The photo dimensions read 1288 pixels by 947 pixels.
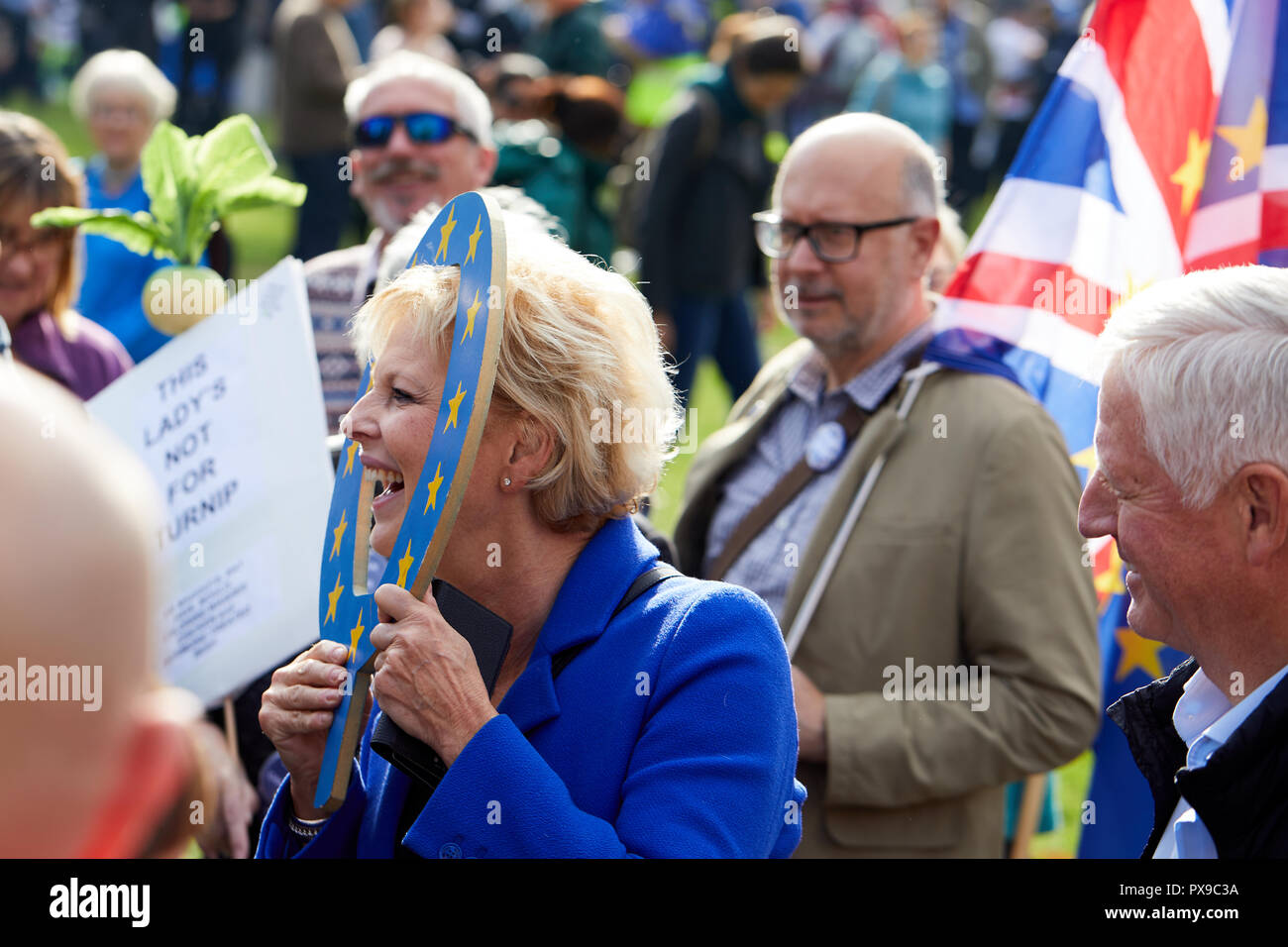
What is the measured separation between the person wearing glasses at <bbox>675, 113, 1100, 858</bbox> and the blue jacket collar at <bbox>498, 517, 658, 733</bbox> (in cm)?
117

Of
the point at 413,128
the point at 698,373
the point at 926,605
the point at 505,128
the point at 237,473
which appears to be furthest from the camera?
the point at 698,373

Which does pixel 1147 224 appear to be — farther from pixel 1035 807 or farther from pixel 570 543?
pixel 570 543

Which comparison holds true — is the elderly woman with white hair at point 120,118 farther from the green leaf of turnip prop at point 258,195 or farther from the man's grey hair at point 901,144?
the man's grey hair at point 901,144

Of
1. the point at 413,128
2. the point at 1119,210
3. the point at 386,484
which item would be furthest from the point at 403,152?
the point at 386,484

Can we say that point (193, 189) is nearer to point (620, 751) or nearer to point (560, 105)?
point (620, 751)

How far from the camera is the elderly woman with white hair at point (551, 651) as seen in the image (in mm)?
1798

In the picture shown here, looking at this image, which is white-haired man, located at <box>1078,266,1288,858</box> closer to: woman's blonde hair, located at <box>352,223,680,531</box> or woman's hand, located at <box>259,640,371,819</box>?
woman's blonde hair, located at <box>352,223,680,531</box>

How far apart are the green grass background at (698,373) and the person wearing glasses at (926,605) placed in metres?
0.44

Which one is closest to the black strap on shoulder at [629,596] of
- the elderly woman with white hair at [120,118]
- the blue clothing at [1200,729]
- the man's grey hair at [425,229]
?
the man's grey hair at [425,229]

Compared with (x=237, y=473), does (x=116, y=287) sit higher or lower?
higher

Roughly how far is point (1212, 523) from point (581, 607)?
2.69 ft

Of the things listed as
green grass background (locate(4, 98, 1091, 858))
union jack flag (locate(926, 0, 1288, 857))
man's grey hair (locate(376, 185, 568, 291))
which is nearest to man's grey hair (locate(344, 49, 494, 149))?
man's grey hair (locate(376, 185, 568, 291))

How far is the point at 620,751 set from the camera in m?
1.89

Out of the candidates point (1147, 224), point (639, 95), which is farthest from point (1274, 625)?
point (639, 95)
